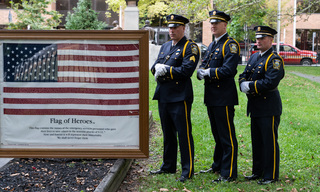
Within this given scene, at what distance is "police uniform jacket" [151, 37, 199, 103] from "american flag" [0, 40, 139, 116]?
35 centimetres

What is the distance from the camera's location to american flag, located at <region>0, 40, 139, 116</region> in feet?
15.9

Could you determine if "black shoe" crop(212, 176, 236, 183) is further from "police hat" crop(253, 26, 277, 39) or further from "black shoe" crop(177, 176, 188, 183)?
"police hat" crop(253, 26, 277, 39)

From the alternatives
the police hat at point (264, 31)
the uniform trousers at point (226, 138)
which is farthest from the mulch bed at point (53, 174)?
the police hat at point (264, 31)

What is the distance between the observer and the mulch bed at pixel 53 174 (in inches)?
176

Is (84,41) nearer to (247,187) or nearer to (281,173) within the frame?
(247,187)

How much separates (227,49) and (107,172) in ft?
6.80

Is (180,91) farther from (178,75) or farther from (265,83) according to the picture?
(265,83)

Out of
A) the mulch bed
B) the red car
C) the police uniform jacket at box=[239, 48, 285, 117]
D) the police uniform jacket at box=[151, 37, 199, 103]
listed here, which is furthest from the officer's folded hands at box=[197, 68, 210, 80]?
the red car

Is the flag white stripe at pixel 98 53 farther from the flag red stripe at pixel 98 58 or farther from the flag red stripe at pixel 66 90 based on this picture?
the flag red stripe at pixel 66 90

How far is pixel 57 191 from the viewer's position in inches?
171

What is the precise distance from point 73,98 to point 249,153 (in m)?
3.06

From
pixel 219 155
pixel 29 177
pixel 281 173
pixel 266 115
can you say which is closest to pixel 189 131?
pixel 219 155

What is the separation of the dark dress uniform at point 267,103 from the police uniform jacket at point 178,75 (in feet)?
2.27

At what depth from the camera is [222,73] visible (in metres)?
4.80
